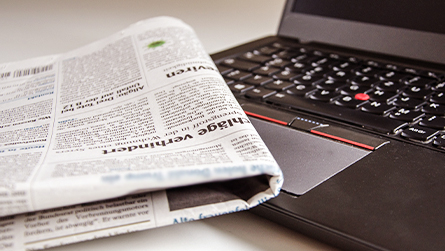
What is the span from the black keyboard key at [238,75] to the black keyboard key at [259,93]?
0.14 feet

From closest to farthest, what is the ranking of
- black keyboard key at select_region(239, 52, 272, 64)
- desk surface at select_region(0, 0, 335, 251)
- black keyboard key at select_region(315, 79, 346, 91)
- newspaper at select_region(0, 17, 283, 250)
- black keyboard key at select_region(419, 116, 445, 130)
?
newspaper at select_region(0, 17, 283, 250)
black keyboard key at select_region(419, 116, 445, 130)
black keyboard key at select_region(315, 79, 346, 91)
black keyboard key at select_region(239, 52, 272, 64)
desk surface at select_region(0, 0, 335, 251)

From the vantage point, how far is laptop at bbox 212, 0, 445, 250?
28 cm

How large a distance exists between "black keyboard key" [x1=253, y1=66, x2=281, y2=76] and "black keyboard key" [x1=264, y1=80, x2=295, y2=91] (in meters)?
0.03

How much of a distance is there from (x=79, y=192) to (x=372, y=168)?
223 mm

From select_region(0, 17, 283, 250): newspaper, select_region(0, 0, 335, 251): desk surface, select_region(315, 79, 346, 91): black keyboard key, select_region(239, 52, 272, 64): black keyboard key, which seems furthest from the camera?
select_region(0, 0, 335, 251): desk surface

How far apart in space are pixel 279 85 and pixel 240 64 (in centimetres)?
9

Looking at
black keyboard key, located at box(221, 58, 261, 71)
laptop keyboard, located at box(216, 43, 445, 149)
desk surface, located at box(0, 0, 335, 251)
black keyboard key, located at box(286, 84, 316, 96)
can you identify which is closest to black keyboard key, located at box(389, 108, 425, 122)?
laptop keyboard, located at box(216, 43, 445, 149)

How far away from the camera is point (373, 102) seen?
439 millimetres

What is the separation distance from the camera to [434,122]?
0.39m

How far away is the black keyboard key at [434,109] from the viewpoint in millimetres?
405

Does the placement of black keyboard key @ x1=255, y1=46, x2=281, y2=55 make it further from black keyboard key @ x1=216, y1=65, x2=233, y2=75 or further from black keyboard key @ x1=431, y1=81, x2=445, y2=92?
black keyboard key @ x1=431, y1=81, x2=445, y2=92

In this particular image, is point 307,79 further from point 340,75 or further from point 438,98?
point 438,98

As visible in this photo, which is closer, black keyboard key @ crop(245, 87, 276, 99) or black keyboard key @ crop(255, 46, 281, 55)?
black keyboard key @ crop(245, 87, 276, 99)

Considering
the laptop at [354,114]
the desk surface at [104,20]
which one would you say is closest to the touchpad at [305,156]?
the laptop at [354,114]
